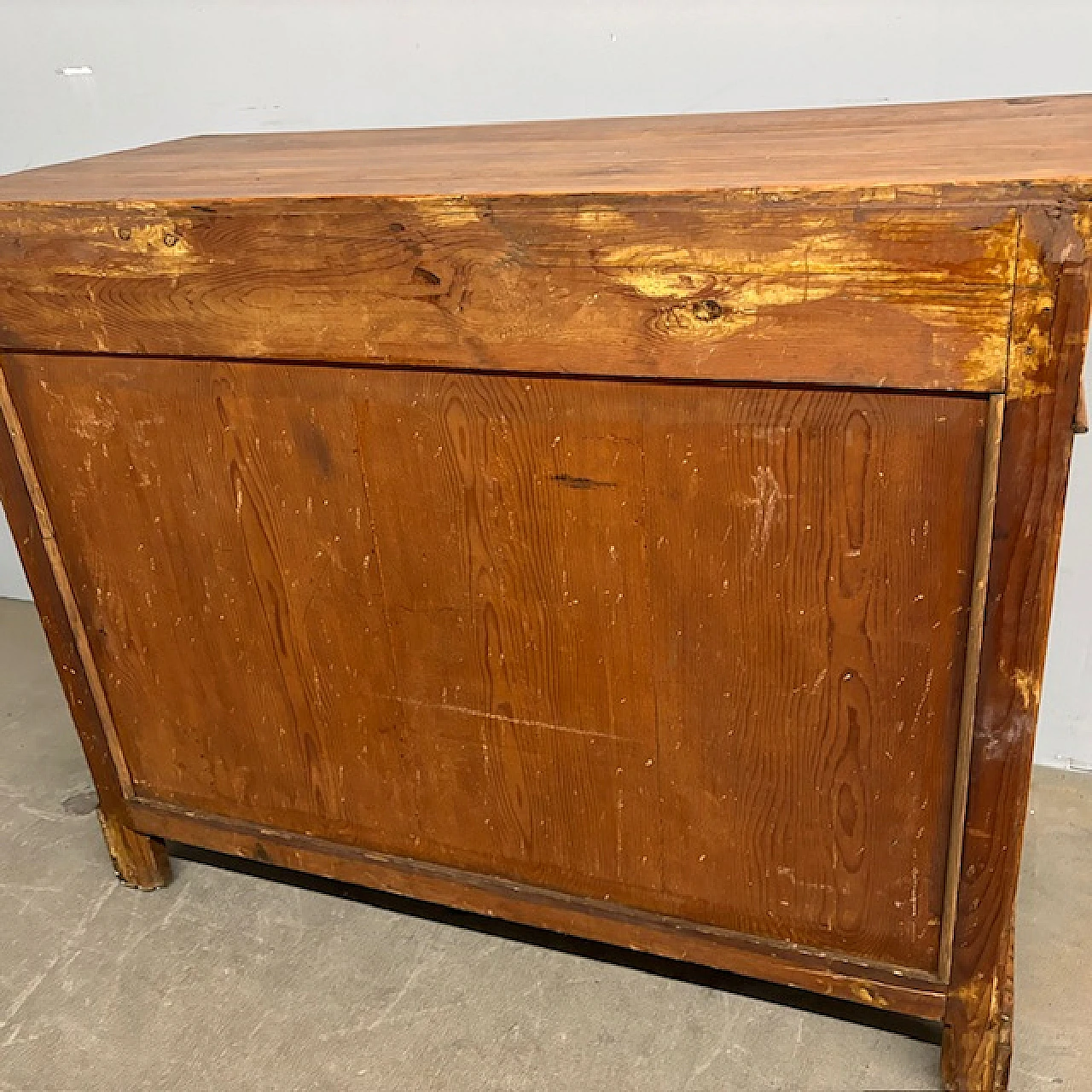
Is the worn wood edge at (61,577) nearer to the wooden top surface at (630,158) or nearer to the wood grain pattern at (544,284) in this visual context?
the wood grain pattern at (544,284)

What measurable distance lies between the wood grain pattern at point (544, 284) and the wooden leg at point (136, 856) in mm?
716

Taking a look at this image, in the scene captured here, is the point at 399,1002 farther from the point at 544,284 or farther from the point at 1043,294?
the point at 1043,294

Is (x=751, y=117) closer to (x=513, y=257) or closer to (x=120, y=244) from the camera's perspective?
(x=513, y=257)

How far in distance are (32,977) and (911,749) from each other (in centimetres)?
114

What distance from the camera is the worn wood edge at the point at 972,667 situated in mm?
957

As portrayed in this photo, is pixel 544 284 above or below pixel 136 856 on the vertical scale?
above

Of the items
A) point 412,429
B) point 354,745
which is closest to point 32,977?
point 354,745

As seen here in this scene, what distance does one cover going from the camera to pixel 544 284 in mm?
1024

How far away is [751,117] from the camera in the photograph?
141 cm

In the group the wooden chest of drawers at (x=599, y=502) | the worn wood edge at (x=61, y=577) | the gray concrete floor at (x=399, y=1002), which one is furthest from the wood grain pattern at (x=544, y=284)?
the gray concrete floor at (x=399, y=1002)

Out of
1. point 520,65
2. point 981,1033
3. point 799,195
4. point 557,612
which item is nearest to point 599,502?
point 557,612

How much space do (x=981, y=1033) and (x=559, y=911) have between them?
471 millimetres

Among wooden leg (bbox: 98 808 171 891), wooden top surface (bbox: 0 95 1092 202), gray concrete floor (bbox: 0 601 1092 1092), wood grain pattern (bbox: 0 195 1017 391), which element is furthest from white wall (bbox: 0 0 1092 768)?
wooden leg (bbox: 98 808 171 891)

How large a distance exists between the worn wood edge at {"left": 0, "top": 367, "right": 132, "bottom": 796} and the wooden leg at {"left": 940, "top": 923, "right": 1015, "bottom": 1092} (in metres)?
1.07
